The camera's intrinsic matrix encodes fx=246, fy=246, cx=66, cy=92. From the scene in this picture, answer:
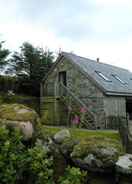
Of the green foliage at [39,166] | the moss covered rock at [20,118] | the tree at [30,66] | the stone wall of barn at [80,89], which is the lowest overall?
the green foliage at [39,166]

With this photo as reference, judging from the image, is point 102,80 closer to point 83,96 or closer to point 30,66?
point 83,96

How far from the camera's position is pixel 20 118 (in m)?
5.52

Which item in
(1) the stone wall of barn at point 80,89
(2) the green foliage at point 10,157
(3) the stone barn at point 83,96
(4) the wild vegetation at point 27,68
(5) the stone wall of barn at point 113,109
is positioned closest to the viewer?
(2) the green foliage at point 10,157

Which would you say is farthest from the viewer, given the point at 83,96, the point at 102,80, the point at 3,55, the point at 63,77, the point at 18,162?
the point at 63,77

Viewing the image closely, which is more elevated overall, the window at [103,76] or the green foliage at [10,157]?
the window at [103,76]

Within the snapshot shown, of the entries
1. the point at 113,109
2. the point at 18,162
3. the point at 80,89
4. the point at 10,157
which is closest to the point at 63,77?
the point at 80,89

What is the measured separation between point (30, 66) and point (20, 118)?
16.0m

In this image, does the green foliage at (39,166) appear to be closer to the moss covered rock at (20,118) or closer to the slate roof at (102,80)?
the moss covered rock at (20,118)

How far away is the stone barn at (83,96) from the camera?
15539 millimetres

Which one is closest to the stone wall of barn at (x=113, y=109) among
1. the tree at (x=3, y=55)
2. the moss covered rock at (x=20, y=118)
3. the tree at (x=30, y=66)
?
the tree at (x=30, y=66)

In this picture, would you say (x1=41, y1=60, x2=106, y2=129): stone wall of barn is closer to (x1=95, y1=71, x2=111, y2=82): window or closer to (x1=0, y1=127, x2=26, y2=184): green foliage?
(x1=95, y1=71, x2=111, y2=82): window

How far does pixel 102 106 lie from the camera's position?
15695 mm

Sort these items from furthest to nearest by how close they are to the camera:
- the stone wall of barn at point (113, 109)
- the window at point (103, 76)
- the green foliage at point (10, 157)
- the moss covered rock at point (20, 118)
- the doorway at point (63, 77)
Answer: the doorway at point (63, 77), the window at point (103, 76), the stone wall of barn at point (113, 109), the moss covered rock at point (20, 118), the green foliage at point (10, 157)

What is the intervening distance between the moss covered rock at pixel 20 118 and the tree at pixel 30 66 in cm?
1434
